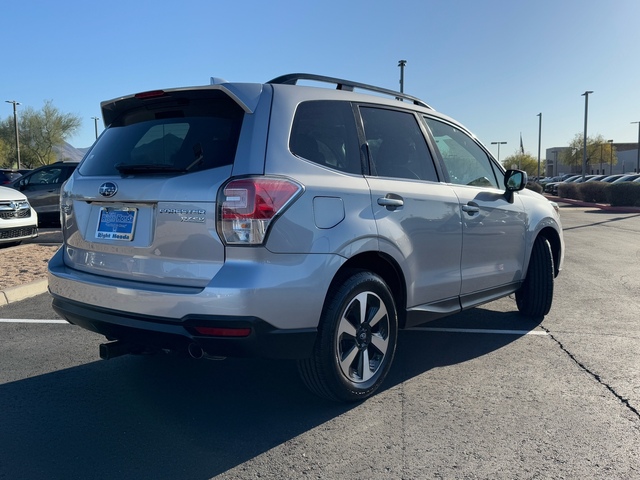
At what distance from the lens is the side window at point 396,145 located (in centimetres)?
394

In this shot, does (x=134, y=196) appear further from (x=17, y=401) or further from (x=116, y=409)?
(x=17, y=401)

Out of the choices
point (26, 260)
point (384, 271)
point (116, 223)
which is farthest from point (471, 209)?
point (26, 260)

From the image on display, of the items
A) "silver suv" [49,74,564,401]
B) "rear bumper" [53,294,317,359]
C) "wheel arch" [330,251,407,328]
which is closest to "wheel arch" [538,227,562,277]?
"silver suv" [49,74,564,401]

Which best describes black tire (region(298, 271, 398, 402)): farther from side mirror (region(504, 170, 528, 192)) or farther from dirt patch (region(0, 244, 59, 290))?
dirt patch (region(0, 244, 59, 290))

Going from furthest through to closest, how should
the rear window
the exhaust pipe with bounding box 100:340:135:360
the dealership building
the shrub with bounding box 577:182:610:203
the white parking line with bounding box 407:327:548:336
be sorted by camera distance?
1. the dealership building
2. the shrub with bounding box 577:182:610:203
3. the white parking line with bounding box 407:327:548:336
4. the exhaust pipe with bounding box 100:340:135:360
5. the rear window

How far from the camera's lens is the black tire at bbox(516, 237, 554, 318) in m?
5.59

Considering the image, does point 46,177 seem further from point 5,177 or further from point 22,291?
point 22,291

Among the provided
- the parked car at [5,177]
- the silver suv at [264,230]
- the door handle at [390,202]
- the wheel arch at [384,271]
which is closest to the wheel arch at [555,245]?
the silver suv at [264,230]

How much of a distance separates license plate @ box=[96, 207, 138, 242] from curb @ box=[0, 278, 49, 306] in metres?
3.80

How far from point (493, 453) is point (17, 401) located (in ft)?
9.72

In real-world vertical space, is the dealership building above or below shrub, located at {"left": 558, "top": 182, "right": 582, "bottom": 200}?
above

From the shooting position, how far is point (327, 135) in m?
3.65

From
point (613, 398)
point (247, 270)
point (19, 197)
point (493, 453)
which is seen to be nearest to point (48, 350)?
point (247, 270)

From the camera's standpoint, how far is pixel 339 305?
336cm
